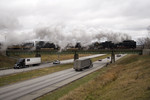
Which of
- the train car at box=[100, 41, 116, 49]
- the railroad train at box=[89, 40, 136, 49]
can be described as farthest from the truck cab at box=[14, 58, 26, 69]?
the train car at box=[100, 41, 116, 49]

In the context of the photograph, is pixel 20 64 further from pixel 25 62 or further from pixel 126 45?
pixel 126 45

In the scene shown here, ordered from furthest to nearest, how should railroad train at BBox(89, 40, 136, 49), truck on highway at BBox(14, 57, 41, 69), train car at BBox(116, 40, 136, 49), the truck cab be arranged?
railroad train at BBox(89, 40, 136, 49)
train car at BBox(116, 40, 136, 49)
truck on highway at BBox(14, 57, 41, 69)
the truck cab

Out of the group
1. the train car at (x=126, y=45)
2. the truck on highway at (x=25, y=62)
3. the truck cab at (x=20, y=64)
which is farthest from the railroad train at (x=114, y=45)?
the truck cab at (x=20, y=64)

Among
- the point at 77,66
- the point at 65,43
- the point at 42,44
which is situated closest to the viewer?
the point at 77,66

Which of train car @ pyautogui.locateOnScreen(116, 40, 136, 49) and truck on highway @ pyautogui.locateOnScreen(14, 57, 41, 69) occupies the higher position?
train car @ pyautogui.locateOnScreen(116, 40, 136, 49)

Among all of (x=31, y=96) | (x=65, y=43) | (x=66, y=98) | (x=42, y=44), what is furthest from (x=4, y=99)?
(x=42, y=44)

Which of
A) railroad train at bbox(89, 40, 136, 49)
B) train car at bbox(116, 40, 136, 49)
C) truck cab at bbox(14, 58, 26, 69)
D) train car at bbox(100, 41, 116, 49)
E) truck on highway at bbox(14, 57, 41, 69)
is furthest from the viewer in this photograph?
train car at bbox(100, 41, 116, 49)

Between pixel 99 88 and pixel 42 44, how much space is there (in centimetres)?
9375

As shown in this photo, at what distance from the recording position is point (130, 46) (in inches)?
3696

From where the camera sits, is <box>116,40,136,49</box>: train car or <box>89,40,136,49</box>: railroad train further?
<box>89,40,136,49</box>: railroad train

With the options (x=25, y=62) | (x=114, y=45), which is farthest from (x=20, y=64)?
(x=114, y=45)

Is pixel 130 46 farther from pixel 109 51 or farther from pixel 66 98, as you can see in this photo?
pixel 66 98

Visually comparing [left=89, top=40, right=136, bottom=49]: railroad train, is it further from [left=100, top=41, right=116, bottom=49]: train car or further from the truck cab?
the truck cab

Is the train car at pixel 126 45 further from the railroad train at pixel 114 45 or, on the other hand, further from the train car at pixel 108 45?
the train car at pixel 108 45
